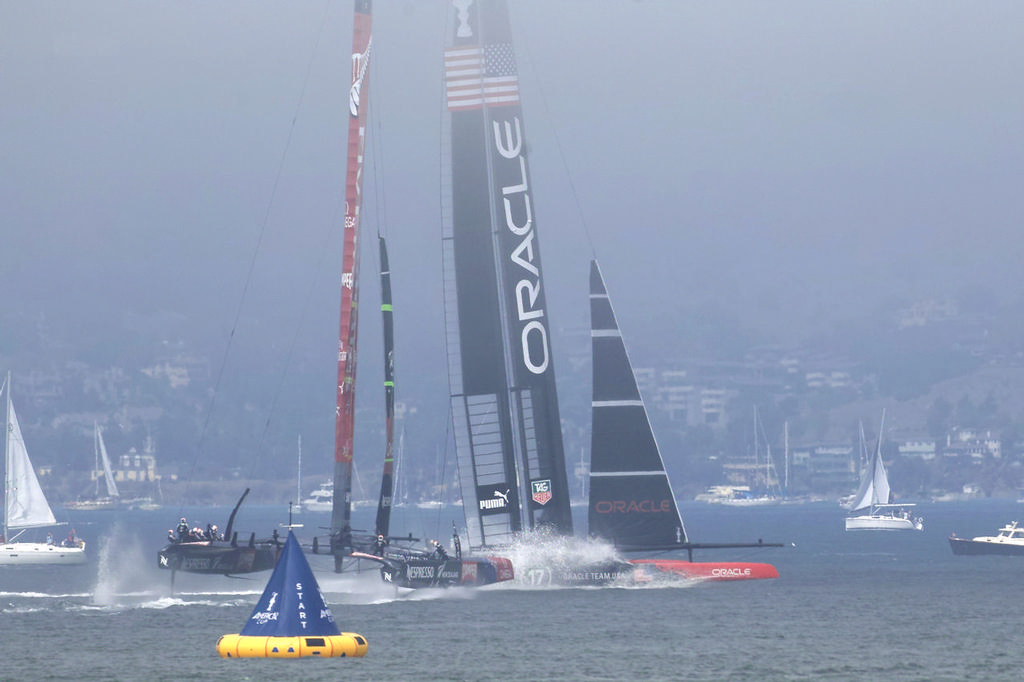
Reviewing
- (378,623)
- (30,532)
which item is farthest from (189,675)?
(30,532)

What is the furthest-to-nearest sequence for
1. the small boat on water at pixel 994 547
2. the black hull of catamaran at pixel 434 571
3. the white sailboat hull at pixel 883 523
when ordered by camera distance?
the white sailboat hull at pixel 883 523 < the small boat on water at pixel 994 547 < the black hull of catamaran at pixel 434 571

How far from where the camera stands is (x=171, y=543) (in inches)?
1982

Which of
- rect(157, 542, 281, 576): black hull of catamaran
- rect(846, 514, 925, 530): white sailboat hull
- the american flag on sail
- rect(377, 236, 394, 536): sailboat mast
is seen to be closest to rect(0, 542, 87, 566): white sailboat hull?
rect(377, 236, 394, 536): sailboat mast

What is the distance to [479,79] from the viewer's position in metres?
58.8

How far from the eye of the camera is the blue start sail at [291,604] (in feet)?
124

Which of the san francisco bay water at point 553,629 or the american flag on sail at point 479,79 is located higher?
the american flag on sail at point 479,79

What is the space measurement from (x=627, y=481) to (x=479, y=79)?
1429 cm

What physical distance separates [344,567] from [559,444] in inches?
365

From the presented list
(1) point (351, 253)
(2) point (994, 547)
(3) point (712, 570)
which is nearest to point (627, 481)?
(3) point (712, 570)

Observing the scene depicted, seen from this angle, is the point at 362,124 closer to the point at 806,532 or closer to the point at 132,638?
the point at 132,638

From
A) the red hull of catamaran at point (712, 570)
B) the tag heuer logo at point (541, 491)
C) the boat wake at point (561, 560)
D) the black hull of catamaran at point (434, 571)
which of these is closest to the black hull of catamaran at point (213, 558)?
the black hull of catamaran at point (434, 571)

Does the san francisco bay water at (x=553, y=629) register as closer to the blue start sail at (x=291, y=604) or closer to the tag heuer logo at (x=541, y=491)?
the blue start sail at (x=291, y=604)

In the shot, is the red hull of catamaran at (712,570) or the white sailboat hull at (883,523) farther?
the white sailboat hull at (883,523)

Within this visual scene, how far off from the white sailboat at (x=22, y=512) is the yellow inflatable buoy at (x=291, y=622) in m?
49.0
